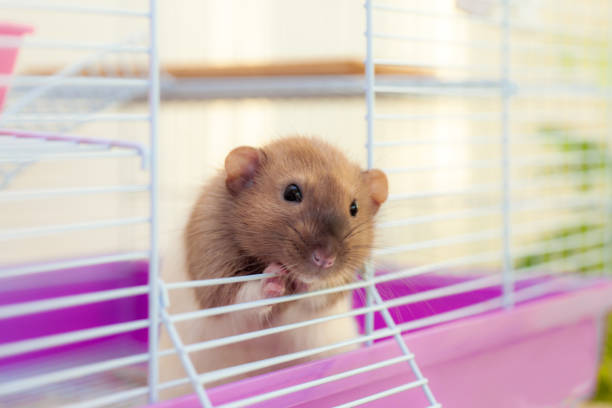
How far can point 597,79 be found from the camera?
2607 millimetres

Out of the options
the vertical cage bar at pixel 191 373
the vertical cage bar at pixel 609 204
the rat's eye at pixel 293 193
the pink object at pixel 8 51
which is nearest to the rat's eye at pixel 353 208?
the rat's eye at pixel 293 193

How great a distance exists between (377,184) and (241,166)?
27 cm

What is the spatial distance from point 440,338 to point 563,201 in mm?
833

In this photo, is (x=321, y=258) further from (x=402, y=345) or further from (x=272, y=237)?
(x=402, y=345)

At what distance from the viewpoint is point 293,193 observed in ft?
3.80

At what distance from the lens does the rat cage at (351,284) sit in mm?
888

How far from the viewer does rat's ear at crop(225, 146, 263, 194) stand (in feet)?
3.84

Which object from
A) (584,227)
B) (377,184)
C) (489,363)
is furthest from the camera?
(584,227)

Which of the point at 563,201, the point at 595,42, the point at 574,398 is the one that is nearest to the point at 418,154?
the point at 595,42

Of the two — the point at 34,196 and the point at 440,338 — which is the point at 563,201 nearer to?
the point at 440,338

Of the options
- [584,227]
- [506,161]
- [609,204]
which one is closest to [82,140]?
[506,161]

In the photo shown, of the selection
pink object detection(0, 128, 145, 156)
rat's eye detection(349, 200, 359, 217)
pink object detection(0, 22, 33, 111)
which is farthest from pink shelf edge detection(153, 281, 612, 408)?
pink object detection(0, 22, 33, 111)

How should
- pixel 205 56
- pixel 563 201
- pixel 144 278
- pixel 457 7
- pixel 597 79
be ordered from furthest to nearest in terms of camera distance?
pixel 205 56 < pixel 597 79 < pixel 144 278 < pixel 563 201 < pixel 457 7

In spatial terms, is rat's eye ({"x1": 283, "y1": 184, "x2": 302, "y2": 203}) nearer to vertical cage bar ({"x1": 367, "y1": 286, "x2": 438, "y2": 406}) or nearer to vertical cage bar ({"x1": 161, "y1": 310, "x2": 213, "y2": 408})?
vertical cage bar ({"x1": 367, "y1": 286, "x2": 438, "y2": 406})
